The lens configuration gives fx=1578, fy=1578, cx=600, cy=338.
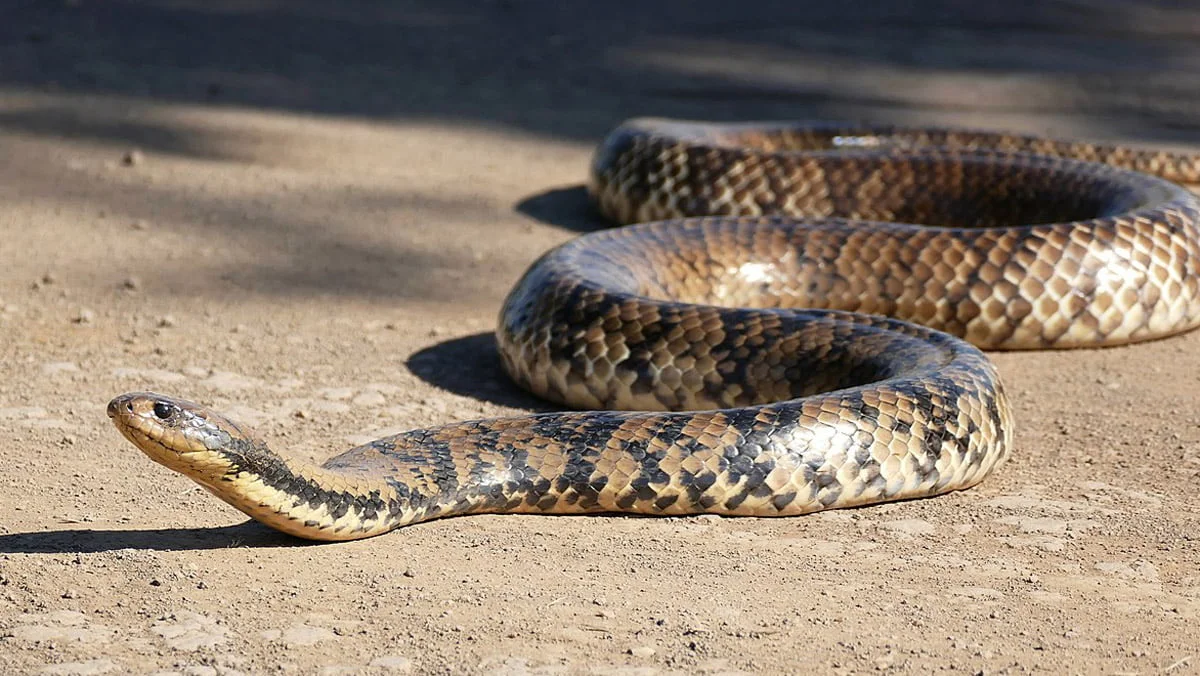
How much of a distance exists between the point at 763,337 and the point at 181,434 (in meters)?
2.26

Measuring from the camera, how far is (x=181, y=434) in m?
3.63

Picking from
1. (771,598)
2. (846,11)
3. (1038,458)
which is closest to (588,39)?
(846,11)

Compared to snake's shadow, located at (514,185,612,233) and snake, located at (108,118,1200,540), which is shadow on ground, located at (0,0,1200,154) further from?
snake, located at (108,118,1200,540)

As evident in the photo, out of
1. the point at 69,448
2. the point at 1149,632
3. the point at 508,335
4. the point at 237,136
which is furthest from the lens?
the point at 237,136

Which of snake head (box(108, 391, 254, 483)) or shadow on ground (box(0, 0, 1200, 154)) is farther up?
snake head (box(108, 391, 254, 483))

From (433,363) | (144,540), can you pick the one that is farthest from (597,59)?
(144,540)

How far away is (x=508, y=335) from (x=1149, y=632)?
2.78 meters

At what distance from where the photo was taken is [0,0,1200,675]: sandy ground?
11.5ft

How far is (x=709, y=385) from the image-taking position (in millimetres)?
5316

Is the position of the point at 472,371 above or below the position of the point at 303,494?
below

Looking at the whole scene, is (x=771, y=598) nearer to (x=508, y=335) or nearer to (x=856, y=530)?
(x=856, y=530)

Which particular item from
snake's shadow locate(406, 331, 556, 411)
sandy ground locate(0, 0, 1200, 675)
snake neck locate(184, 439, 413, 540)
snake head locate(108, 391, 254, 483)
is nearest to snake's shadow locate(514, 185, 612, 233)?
sandy ground locate(0, 0, 1200, 675)

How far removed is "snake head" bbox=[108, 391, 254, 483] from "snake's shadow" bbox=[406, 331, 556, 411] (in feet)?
6.33

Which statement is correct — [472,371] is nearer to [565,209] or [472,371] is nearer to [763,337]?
[763,337]
